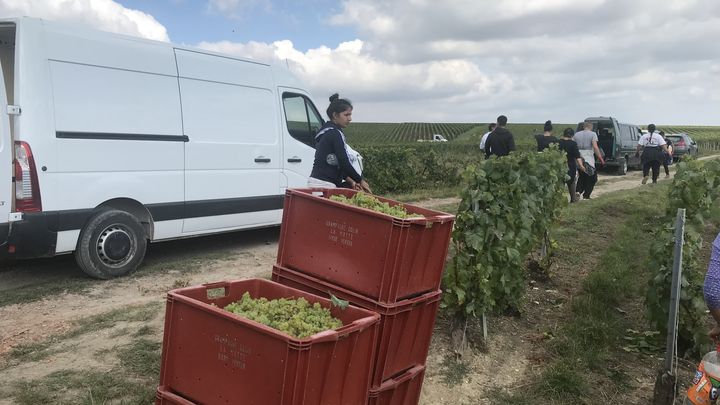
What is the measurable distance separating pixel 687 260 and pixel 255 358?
392cm

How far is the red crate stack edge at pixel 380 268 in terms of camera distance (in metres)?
3.27

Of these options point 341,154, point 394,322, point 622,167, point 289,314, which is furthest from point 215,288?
point 622,167

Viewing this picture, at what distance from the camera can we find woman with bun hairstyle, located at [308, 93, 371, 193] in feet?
16.8

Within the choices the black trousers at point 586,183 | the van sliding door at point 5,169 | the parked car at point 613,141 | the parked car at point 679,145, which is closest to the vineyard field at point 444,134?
the parked car at point 613,141

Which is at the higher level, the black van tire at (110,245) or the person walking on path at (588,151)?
the person walking on path at (588,151)

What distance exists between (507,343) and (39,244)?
4513mm

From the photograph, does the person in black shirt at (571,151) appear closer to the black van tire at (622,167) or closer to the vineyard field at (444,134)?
the vineyard field at (444,134)

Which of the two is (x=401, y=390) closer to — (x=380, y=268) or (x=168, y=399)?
(x=380, y=268)

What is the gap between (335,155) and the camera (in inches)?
203

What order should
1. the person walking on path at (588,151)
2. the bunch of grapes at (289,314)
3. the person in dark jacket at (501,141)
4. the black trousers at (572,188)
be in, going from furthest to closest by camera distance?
1. the person walking on path at (588,151)
2. the black trousers at (572,188)
3. the person in dark jacket at (501,141)
4. the bunch of grapes at (289,314)

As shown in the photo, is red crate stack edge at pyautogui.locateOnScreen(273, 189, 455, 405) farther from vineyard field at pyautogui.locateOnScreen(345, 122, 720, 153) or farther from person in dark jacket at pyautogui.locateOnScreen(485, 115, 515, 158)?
vineyard field at pyautogui.locateOnScreen(345, 122, 720, 153)

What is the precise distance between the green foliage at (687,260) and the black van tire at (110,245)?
5.24m

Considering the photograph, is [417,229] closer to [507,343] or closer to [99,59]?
[507,343]

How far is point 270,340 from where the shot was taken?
93.0 inches
